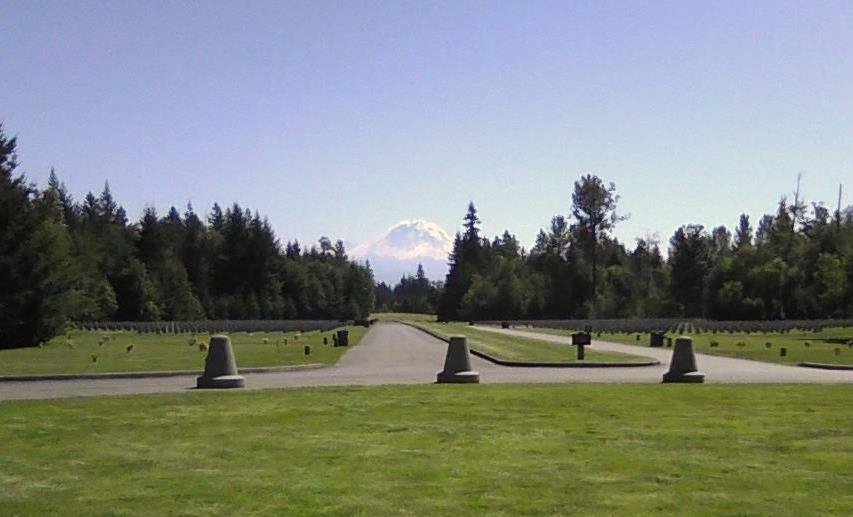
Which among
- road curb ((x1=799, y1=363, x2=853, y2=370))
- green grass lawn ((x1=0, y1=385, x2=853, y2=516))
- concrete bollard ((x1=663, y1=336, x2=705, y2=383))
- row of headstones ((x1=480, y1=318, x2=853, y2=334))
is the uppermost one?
row of headstones ((x1=480, y1=318, x2=853, y2=334))

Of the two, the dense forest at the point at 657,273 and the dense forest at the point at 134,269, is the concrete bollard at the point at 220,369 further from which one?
the dense forest at the point at 657,273

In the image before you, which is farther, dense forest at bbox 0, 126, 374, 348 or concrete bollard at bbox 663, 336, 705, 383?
dense forest at bbox 0, 126, 374, 348

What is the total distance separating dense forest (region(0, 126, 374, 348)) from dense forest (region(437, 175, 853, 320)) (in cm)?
3076

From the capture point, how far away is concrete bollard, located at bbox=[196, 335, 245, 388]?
20.2 m

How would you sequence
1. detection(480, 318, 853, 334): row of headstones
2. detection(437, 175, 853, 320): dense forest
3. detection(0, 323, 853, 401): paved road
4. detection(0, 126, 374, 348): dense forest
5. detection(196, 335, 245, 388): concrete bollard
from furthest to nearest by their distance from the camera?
detection(437, 175, 853, 320): dense forest
detection(480, 318, 853, 334): row of headstones
detection(0, 126, 374, 348): dense forest
detection(0, 323, 853, 401): paved road
detection(196, 335, 245, 388): concrete bollard

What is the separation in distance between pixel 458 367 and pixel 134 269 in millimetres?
94181

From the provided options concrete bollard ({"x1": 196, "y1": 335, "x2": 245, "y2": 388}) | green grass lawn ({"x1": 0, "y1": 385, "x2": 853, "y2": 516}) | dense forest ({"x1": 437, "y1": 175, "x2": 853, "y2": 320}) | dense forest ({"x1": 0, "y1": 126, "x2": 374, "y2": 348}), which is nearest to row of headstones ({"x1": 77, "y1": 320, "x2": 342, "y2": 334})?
dense forest ({"x1": 0, "y1": 126, "x2": 374, "y2": 348})

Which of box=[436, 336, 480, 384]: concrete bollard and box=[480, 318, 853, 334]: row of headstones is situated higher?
box=[480, 318, 853, 334]: row of headstones

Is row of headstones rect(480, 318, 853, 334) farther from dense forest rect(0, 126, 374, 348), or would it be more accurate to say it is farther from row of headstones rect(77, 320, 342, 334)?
dense forest rect(0, 126, 374, 348)

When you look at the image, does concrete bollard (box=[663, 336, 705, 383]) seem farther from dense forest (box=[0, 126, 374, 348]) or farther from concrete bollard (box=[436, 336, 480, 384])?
dense forest (box=[0, 126, 374, 348])

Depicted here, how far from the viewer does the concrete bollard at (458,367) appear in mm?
21141

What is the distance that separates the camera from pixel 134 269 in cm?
10938

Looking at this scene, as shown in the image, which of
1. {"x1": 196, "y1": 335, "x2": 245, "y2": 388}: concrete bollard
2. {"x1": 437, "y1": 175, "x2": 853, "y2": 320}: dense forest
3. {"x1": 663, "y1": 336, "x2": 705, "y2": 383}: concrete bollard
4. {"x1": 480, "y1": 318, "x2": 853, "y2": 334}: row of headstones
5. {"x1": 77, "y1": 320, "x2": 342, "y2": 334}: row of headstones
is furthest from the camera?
{"x1": 437, "y1": 175, "x2": 853, "y2": 320}: dense forest

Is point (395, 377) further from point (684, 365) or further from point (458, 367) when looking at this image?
point (684, 365)
